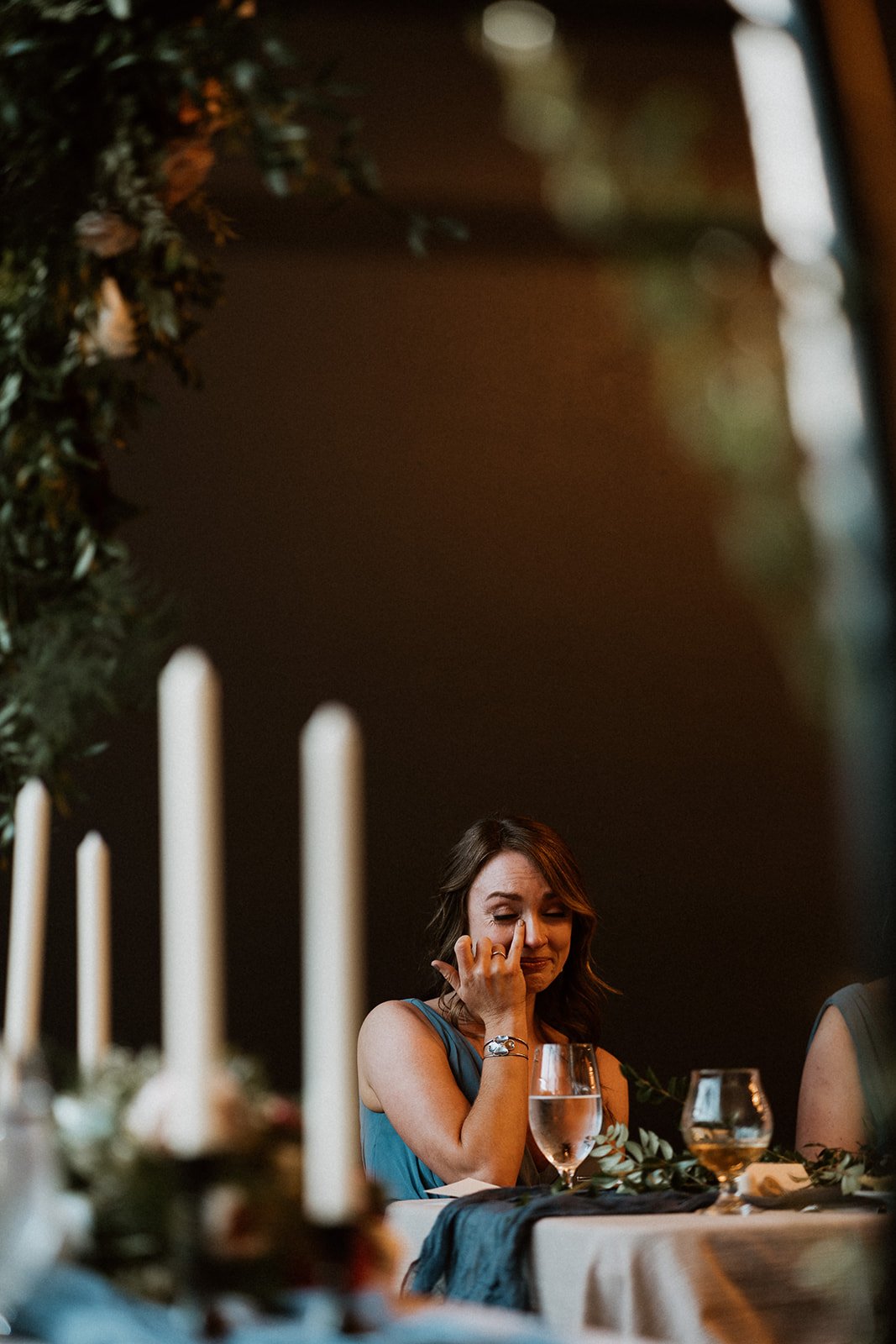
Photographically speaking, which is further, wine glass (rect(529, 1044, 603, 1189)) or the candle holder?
wine glass (rect(529, 1044, 603, 1189))

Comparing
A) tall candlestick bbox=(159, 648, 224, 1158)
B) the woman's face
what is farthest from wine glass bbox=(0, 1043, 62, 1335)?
the woman's face

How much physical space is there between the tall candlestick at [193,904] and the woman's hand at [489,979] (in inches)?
74.6

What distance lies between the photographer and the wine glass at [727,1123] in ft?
5.84

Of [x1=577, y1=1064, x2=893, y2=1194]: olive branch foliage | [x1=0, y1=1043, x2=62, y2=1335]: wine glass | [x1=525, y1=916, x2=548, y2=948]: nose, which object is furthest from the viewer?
[x1=525, y1=916, x2=548, y2=948]: nose

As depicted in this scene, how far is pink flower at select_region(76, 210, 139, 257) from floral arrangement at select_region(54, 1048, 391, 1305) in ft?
2.05

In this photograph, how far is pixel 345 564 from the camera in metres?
4.36

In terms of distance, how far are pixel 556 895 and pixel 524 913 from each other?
0.25ft

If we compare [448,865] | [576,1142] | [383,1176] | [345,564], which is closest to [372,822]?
[345,564]

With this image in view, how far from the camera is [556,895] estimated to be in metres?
2.81

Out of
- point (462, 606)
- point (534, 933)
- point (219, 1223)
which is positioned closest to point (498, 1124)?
point (534, 933)

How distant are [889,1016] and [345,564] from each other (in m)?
3.83

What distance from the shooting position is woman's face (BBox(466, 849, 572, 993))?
2.76 meters

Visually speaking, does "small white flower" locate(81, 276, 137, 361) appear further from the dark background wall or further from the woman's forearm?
the dark background wall

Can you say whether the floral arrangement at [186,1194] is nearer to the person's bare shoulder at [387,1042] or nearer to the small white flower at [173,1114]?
the small white flower at [173,1114]
